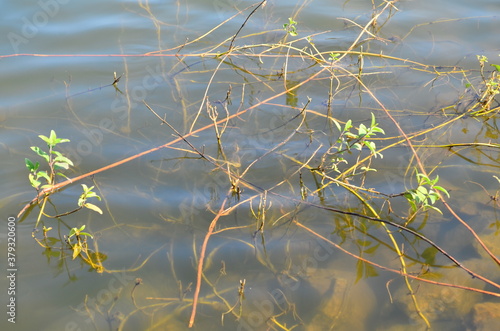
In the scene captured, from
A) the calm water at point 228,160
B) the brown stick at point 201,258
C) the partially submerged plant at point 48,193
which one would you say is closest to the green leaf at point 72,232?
the partially submerged plant at point 48,193

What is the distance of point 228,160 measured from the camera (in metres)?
3.69

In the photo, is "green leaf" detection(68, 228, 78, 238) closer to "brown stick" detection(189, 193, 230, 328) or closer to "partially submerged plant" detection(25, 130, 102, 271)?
Answer: "partially submerged plant" detection(25, 130, 102, 271)

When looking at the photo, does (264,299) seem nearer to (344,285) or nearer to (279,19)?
(344,285)

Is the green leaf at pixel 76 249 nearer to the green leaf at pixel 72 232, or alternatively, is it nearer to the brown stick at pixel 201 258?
the green leaf at pixel 72 232

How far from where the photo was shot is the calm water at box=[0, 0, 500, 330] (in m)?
2.82

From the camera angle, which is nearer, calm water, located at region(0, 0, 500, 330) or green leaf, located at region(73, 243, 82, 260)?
calm water, located at region(0, 0, 500, 330)

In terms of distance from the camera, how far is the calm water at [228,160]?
2816mm

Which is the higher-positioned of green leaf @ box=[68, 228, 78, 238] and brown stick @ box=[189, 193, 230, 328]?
green leaf @ box=[68, 228, 78, 238]

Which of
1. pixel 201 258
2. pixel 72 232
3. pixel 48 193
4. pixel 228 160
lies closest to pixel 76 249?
pixel 72 232

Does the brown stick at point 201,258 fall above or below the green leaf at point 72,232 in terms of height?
below

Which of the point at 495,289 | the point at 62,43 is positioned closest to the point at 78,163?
the point at 62,43

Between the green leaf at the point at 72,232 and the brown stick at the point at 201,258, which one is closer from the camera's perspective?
the brown stick at the point at 201,258

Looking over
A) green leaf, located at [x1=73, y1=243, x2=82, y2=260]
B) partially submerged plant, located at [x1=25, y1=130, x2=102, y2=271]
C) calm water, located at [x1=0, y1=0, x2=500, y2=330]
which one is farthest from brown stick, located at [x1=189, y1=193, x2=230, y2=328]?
green leaf, located at [x1=73, y1=243, x2=82, y2=260]

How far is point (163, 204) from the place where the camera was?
3340mm
